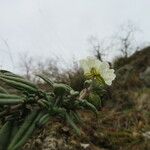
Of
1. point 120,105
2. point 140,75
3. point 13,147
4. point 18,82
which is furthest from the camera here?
point 140,75

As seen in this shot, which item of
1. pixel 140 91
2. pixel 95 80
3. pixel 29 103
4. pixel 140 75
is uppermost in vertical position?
pixel 140 75

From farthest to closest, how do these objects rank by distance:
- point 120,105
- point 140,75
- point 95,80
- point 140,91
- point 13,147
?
point 140,75 < point 140,91 < point 120,105 < point 95,80 < point 13,147

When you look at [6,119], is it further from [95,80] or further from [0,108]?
[95,80]

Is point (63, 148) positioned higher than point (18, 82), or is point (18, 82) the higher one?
point (63, 148)

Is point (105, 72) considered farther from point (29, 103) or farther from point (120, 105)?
point (120, 105)

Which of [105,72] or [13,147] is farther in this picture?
[105,72]

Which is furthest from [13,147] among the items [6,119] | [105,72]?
[105,72]

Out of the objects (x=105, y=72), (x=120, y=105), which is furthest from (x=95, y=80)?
(x=120, y=105)
